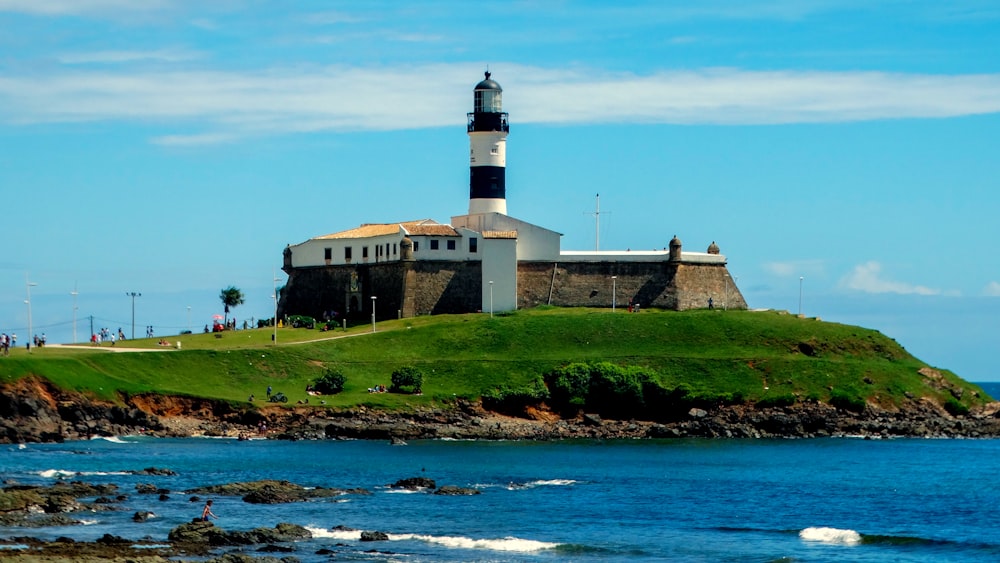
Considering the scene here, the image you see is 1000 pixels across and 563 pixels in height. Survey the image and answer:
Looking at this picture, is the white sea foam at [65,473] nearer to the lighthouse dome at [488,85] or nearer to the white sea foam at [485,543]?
the white sea foam at [485,543]

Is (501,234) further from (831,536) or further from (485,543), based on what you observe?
(485,543)

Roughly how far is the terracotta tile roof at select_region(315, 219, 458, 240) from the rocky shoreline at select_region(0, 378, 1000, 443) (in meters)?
23.2

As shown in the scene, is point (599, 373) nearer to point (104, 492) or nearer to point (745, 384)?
point (745, 384)

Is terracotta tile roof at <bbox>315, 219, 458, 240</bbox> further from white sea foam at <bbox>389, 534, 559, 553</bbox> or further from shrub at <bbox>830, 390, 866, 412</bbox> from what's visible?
white sea foam at <bbox>389, 534, 559, 553</bbox>

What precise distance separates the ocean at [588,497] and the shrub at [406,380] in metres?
8.94

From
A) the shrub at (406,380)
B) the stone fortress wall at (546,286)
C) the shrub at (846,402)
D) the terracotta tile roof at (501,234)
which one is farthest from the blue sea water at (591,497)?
the terracotta tile roof at (501,234)

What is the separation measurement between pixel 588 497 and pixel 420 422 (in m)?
29.1

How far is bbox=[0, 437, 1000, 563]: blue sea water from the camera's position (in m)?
53.6

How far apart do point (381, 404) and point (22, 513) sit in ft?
136

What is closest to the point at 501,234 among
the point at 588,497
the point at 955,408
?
the point at 955,408

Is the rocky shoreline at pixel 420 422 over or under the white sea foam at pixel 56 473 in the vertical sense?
over

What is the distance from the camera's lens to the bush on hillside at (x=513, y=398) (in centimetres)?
9944

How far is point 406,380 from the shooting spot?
9925 cm

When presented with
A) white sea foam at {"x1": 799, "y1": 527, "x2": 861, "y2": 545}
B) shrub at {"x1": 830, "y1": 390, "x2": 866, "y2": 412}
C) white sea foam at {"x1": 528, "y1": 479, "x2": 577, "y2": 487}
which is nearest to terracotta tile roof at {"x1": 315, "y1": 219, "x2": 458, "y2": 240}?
shrub at {"x1": 830, "y1": 390, "x2": 866, "y2": 412}
